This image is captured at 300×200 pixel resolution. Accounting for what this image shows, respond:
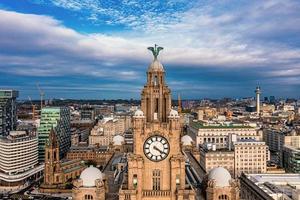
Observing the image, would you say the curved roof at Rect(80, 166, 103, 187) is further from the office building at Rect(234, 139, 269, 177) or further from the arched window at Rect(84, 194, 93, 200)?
the office building at Rect(234, 139, 269, 177)

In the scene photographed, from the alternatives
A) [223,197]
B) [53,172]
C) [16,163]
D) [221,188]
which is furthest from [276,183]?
[16,163]

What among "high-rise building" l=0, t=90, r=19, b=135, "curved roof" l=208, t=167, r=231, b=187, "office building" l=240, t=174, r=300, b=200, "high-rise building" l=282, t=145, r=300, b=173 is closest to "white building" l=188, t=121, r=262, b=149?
"high-rise building" l=282, t=145, r=300, b=173

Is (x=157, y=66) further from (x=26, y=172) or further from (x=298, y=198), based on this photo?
(x=26, y=172)

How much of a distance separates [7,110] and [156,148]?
149 m

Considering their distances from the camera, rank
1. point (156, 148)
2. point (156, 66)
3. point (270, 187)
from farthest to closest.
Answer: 1. point (270, 187)
2. point (156, 66)
3. point (156, 148)

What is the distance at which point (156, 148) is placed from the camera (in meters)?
39.3

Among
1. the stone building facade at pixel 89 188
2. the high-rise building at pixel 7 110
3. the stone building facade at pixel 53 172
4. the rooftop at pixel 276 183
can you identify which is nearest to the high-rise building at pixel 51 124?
the high-rise building at pixel 7 110

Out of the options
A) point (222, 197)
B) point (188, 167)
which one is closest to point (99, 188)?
point (222, 197)

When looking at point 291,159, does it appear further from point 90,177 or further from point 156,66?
point 156,66

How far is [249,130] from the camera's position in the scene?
Answer: 153 meters

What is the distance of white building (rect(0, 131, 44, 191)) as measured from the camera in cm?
12488

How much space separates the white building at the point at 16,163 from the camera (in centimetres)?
12488

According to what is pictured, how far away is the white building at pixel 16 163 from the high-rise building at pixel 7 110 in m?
36.3

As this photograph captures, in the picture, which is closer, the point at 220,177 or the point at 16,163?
the point at 220,177
